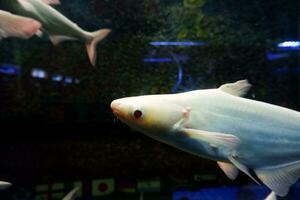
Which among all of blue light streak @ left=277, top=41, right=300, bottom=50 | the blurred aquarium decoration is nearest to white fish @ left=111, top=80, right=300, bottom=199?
the blurred aquarium decoration

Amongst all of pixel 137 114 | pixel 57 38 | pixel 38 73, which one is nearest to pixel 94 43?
pixel 57 38

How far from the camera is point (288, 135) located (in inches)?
44.6

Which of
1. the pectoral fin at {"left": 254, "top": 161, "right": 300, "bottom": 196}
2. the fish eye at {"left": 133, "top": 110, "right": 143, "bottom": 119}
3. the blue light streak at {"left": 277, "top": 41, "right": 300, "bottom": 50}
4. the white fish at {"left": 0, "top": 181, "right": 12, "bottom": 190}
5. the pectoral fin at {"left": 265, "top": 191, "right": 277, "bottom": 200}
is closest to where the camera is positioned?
the fish eye at {"left": 133, "top": 110, "right": 143, "bottom": 119}

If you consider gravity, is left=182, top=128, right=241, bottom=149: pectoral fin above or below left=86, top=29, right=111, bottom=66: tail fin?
below

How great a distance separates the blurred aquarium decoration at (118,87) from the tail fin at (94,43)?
0.02 m

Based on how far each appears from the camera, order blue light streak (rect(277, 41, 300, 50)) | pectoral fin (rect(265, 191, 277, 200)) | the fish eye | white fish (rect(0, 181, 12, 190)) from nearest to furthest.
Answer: the fish eye → pectoral fin (rect(265, 191, 277, 200)) → white fish (rect(0, 181, 12, 190)) → blue light streak (rect(277, 41, 300, 50))

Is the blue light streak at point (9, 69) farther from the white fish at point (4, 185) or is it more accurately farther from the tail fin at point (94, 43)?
the white fish at point (4, 185)

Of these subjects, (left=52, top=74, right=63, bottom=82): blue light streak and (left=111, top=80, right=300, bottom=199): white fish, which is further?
(left=52, top=74, right=63, bottom=82): blue light streak

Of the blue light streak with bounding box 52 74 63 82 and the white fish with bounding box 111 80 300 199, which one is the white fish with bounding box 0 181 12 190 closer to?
the blue light streak with bounding box 52 74 63 82

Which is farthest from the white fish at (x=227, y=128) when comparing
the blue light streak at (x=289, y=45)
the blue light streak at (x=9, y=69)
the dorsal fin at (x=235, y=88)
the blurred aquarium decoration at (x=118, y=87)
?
→ the blue light streak at (x=9, y=69)

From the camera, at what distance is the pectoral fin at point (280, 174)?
116 centimetres

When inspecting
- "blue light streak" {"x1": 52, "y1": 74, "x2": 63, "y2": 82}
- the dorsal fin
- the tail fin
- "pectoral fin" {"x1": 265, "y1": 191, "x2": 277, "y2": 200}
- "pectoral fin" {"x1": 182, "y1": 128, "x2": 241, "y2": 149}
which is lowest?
"pectoral fin" {"x1": 265, "y1": 191, "x2": 277, "y2": 200}

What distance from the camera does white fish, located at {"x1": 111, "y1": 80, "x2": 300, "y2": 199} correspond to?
3.44 feet

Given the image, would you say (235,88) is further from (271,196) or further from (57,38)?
(57,38)
